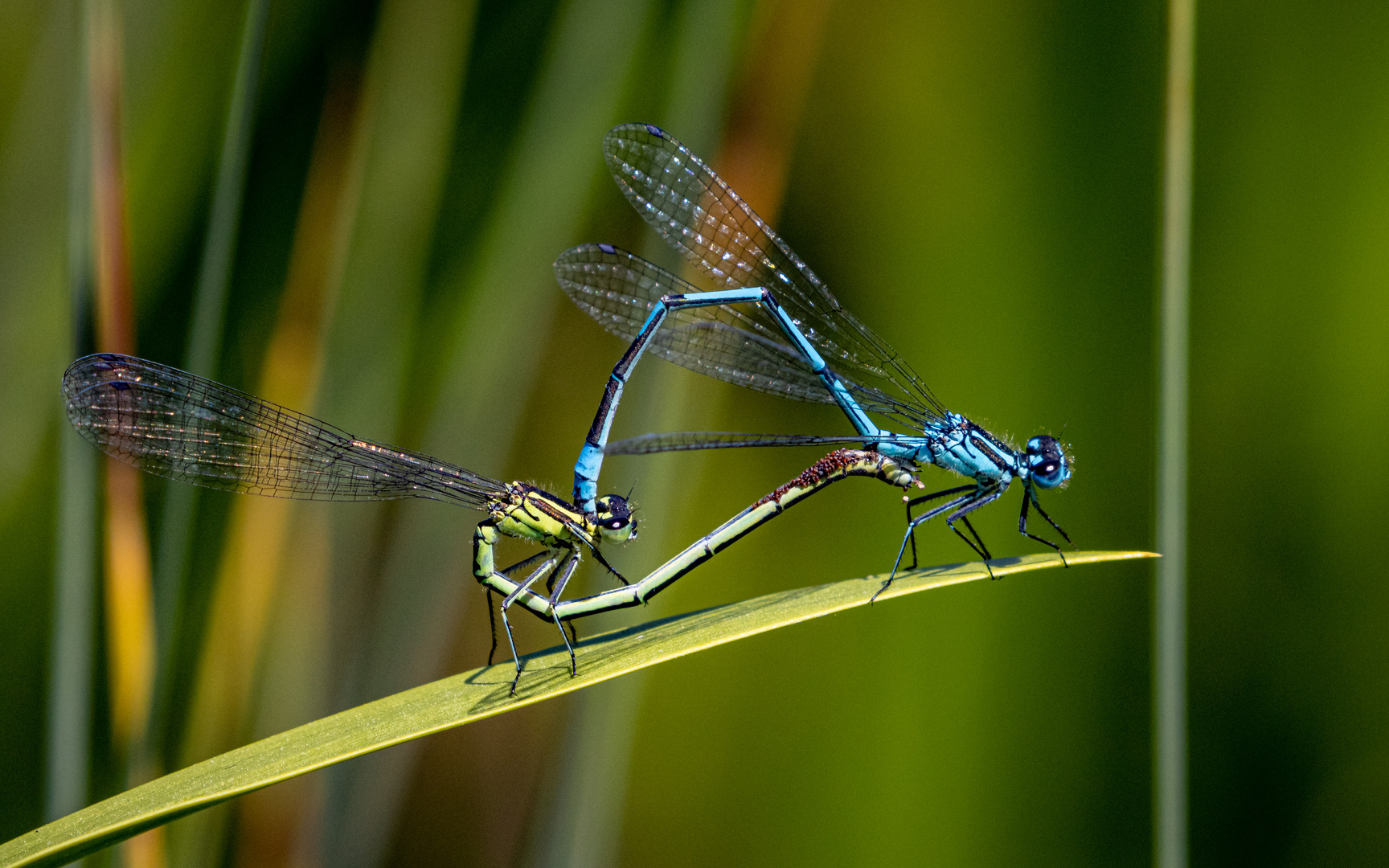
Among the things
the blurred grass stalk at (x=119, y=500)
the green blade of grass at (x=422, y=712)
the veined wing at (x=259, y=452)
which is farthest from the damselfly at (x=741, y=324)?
the blurred grass stalk at (x=119, y=500)

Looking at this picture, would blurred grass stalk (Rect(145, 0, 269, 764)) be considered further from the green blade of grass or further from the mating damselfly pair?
the green blade of grass

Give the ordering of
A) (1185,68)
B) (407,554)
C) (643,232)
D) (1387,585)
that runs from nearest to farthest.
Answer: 1. (1185,68)
2. (1387,585)
3. (407,554)
4. (643,232)

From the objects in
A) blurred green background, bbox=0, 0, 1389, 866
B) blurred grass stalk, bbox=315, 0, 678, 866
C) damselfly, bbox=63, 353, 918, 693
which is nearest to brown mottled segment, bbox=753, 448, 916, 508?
damselfly, bbox=63, 353, 918, 693

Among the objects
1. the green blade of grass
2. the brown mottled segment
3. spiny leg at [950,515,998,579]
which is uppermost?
the brown mottled segment

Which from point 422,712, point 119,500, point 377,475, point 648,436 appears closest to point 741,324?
point 648,436

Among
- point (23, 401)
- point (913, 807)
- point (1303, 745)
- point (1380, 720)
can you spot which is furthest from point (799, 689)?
point (23, 401)

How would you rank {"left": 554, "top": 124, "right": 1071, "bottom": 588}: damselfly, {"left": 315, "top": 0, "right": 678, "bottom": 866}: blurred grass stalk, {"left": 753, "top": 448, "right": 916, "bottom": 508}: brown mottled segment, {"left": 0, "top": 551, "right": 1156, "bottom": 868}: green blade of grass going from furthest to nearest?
1. {"left": 315, "top": 0, "right": 678, "bottom": 866}: blurred grass stalk
2. {"left": 554, "top": 124, "right": 1071, "bottom": 588}: damselfly
3. {"left": 753, "top": 448, "right": 916, "bottom": 508}: brown mottled segment
4. {"left": 0, "top": 551, "right": 1156, "bottom": 868}: green blade of grass

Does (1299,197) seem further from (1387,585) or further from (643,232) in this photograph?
(643,232)
